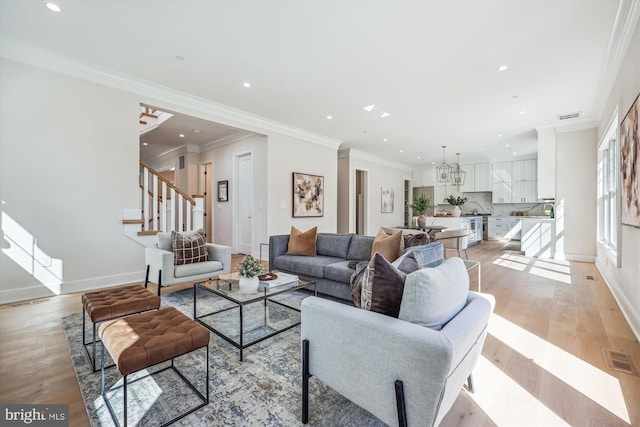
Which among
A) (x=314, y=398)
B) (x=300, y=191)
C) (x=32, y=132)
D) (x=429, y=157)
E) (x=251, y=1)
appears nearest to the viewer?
(x=314, y=398)

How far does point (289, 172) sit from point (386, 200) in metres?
4.47

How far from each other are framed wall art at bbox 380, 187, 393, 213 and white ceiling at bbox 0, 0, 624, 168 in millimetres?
4276

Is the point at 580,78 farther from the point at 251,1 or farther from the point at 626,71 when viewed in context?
the point at 251,1

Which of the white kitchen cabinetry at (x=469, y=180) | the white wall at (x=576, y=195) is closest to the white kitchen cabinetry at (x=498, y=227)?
the white kitchen cabinetry at (x=469, y=180)

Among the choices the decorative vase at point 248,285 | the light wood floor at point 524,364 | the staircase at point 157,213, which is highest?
the staircase at point 157,213

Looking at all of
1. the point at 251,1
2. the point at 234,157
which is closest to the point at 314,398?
the point at 251,1

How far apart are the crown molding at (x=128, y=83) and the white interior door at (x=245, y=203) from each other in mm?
1025

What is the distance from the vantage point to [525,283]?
391 centimetres

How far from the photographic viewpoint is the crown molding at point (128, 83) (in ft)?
9.77

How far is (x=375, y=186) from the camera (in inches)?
341

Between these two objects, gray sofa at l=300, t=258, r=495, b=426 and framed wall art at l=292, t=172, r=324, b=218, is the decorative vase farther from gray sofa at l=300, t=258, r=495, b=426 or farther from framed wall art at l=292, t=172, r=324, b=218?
framed wall art at l=292, t=172, r=324, b=218

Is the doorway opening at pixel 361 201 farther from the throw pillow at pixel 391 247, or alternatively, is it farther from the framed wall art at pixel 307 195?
the throw pillow at pixel 391 247

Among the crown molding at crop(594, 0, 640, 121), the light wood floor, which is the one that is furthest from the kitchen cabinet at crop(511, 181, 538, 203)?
the light wood floor

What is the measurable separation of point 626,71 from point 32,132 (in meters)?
6.38
